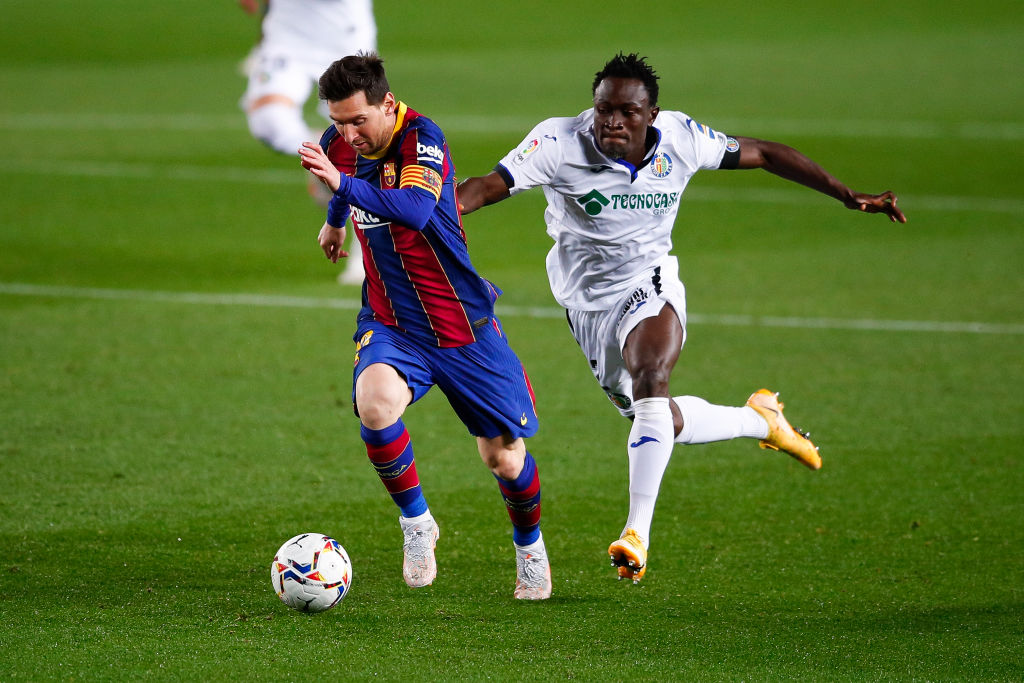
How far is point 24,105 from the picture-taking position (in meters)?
21.7

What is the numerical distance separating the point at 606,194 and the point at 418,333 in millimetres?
1113

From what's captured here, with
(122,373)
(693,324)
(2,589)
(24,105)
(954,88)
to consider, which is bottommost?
(2,589)

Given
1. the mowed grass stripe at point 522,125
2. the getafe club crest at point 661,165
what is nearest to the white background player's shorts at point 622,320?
the getafe club crest at point 661,165

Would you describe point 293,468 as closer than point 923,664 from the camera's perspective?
No

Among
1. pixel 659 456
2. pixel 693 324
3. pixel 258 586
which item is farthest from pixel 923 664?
pixel 693 324

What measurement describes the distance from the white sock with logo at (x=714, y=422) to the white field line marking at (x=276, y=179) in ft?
28.5

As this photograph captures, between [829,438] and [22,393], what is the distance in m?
4.56

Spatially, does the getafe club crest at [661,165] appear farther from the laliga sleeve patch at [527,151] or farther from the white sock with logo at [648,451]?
the white sock with logo at [648,451]

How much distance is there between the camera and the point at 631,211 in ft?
19.8

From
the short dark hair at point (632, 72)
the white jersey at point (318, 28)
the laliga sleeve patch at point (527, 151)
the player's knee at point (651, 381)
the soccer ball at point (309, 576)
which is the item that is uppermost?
the white jersey at point (318, 28)

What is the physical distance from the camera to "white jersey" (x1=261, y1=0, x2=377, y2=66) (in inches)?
445

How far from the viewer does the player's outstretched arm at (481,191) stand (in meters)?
5.57

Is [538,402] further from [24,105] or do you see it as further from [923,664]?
[24,105]

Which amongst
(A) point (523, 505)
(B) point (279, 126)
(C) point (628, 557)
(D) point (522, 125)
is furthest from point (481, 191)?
(D) point (522, 125)
